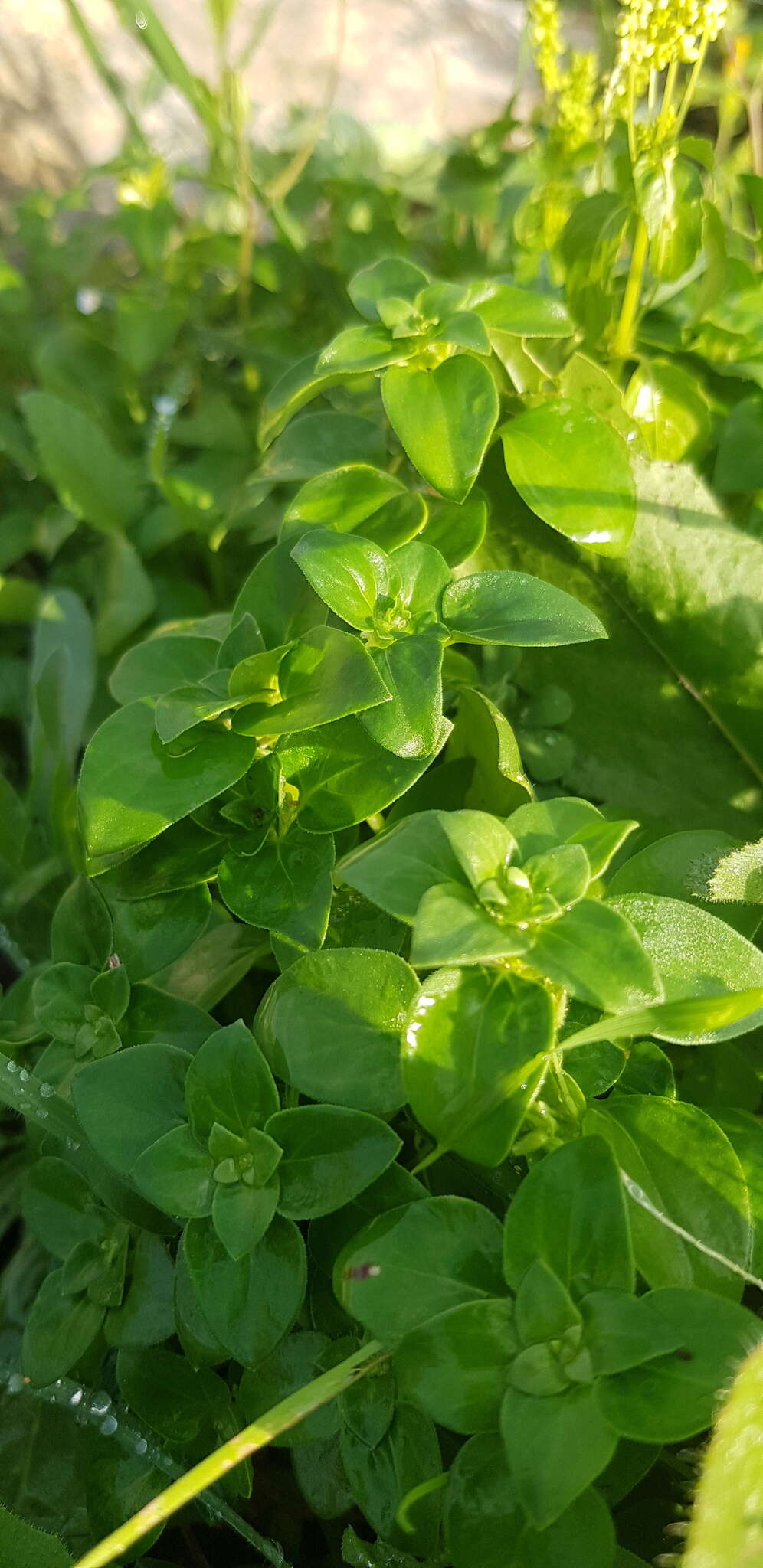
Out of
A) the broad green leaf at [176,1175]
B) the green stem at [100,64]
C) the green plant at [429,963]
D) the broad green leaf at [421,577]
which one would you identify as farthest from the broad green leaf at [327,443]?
the green stem at [100,64]

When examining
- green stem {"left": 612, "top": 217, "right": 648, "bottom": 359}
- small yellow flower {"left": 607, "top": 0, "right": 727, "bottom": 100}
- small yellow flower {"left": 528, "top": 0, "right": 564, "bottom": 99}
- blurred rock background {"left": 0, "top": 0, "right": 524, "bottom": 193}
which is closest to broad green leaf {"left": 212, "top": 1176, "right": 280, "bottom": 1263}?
green stem {"left": 612, "top": 217, "right": 648, "bottom": 359}

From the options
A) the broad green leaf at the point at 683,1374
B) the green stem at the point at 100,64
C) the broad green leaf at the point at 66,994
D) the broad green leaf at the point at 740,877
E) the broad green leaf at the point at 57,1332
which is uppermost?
the green stem at the point at 100,64

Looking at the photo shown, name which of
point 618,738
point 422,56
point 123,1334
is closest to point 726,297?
point 618,738

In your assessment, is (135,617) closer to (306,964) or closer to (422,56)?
(306,964)

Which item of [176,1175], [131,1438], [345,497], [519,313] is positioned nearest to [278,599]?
[345,497]

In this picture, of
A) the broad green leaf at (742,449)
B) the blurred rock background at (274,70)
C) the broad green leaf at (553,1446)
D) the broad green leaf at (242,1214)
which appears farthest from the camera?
the blurred rock background at (274,70)

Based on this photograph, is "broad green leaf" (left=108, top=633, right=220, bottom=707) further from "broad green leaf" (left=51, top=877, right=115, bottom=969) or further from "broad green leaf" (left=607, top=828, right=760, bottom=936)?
"broad green leaf" (left=607, top=828, right=760, bottom=936)

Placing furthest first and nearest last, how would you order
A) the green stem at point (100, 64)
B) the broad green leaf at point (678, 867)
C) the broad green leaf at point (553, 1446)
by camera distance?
the green stem at point (100, 64)
the broad green leaf at point (678, 867)
the broad green leaf at point (553, 1446)

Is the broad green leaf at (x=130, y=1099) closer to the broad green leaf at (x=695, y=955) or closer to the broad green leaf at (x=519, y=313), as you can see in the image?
the broad green leaf at (x=695, y=955)
